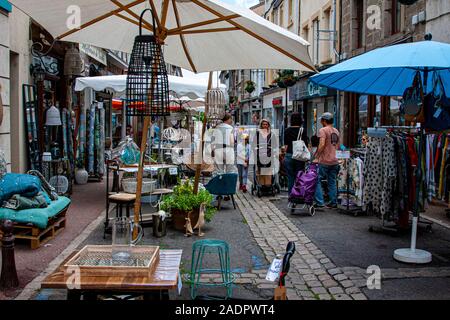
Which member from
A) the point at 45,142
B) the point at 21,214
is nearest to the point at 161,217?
the point at 21,214

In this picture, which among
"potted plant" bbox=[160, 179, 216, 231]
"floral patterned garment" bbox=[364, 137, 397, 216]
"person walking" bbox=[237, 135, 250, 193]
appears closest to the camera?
"floral patterned garment" bbox=[364, 137, 397, 216]

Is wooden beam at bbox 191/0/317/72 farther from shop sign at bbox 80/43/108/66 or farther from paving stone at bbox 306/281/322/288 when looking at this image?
shop sign at bbox 80/43/108/66

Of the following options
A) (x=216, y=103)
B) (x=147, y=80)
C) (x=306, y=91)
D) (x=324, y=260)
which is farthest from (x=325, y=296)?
(x=306, y=91)

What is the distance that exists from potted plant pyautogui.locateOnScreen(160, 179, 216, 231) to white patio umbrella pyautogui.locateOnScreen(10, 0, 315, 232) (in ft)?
7.22

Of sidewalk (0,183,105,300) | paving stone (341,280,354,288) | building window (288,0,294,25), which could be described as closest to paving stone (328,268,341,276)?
paving stone (341,280,354,288)

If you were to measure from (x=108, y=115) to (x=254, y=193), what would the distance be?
33.6 ft

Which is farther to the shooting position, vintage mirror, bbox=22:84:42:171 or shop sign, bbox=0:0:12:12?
vintage mirror, bbox=22:84:42:171

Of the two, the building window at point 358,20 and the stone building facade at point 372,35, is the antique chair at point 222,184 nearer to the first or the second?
the stone building facade at point 372,35

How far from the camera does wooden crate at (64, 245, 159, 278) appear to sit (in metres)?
3.29

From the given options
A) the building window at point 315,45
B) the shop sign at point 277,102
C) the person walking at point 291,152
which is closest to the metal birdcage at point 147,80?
the person walking at point 291,152

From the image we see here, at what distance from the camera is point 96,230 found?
7.54 meters

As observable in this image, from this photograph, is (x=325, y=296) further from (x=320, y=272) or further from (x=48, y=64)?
(x=48, y=64)

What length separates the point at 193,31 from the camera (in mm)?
4910
